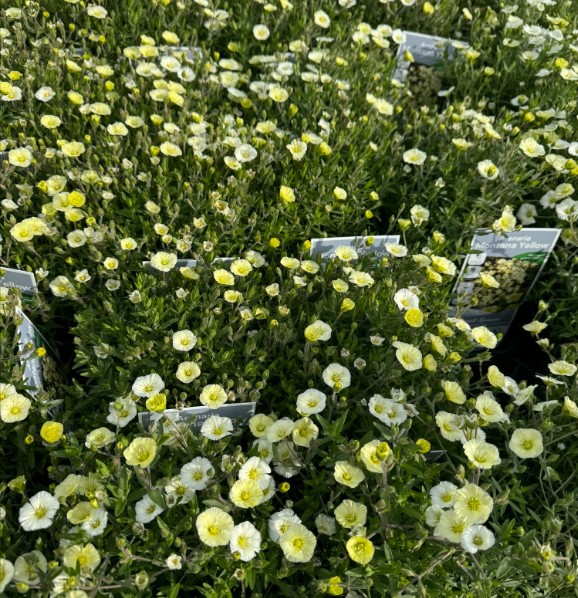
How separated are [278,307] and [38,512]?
1139 millimetres

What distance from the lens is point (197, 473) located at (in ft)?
5.87

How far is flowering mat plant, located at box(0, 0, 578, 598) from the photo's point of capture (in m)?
1.71

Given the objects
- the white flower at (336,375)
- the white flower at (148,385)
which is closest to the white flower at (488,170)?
the white flower at (336,375)

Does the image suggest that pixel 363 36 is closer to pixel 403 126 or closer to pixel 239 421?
pixel 403 126

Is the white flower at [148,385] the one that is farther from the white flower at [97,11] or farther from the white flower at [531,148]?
the white flower at [97,11]

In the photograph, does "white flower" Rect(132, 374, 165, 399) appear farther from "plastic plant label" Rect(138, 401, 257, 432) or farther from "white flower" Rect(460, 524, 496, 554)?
"white flower" Rect(460, 524, 496, 554)

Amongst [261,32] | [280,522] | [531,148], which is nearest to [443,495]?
[280,522]

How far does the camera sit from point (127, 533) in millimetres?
1684

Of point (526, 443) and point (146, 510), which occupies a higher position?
point (526, 443)

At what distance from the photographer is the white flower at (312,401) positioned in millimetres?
1989

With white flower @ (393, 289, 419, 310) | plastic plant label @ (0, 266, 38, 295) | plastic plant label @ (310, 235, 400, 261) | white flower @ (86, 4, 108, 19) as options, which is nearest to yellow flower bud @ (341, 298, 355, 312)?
white flower @ (393, 289, 419, 310)

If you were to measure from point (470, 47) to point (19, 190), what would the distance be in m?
3.08

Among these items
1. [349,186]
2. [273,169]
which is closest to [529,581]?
[349,186]

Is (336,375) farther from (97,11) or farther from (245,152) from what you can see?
(97,11)
